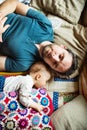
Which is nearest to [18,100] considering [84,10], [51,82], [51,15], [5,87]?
[5,87]

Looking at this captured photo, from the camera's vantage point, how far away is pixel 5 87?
1.46 m

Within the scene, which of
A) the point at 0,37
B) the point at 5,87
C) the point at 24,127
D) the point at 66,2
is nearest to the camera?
the point at 24,127

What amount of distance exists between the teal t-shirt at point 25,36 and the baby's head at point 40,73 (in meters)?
0.04

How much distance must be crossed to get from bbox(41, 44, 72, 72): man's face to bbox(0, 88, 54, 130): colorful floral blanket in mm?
235

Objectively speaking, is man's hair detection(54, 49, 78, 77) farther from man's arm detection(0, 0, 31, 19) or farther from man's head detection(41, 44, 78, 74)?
man's arm detection(0, 0, 31, 19)

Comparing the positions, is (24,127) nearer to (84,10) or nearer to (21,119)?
(21,119)

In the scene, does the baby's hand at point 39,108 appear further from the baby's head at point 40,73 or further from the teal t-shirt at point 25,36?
the teal t-shirt at point 25,36

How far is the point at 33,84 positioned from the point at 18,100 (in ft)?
0.49

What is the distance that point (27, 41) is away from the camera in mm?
1595

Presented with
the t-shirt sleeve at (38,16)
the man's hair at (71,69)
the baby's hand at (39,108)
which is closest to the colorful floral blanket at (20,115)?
the baby's hand at (39,108)

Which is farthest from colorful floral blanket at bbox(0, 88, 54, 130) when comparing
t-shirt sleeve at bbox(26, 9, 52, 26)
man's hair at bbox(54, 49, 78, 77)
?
t-shirt sleeve at bbox(26, 9, 52, 26)

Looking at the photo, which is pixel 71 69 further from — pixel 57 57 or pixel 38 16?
pixel 38 16

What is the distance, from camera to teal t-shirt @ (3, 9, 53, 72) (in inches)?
61.5

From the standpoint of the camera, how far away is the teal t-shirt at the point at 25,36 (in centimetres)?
156
